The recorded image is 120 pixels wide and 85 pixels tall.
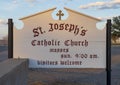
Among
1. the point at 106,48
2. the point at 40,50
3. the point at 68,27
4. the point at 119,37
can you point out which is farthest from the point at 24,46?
the point at 119,37

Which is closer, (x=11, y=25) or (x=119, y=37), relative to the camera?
(x=11, y=25)

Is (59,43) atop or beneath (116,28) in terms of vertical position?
beneath

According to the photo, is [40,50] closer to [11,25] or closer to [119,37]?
[11,25]

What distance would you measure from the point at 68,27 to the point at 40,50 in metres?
0.90

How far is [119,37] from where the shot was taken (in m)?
127

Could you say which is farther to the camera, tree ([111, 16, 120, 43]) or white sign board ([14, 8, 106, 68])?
tree ([111, 16, 120, 43])

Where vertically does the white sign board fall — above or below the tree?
below

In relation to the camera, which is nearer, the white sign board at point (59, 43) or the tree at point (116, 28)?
the white sign board at point (59, 43)

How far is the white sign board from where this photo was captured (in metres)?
9.92

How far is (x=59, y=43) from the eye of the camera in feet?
32.7

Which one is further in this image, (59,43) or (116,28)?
(116,28)

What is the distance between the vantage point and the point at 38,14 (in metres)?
10.1

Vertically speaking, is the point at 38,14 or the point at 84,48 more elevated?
the point at 38,14

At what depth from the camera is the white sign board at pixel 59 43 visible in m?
9.92
